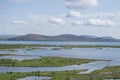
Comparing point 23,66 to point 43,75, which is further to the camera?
point 23,66

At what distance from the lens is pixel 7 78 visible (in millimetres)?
60188

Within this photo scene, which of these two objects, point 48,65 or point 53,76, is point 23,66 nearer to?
point 48,65

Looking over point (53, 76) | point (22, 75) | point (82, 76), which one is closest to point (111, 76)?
point (82, 76)

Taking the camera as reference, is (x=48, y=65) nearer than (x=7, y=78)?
No

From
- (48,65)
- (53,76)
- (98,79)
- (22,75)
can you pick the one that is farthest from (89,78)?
(48,65)

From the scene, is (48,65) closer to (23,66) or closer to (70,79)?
(23,66)

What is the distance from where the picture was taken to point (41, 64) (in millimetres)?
89438

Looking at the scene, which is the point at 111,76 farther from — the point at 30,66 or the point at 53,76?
the point at 30,66

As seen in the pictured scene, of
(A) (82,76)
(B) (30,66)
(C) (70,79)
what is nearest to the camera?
(C) (70,79)

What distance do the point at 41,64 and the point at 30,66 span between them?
4396 millimetres

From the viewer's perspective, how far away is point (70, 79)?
2287 inches

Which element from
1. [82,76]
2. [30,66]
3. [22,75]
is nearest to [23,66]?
[30,66]

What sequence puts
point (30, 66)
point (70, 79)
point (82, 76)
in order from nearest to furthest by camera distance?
point (70, 79)
point (82, 76)
point (30, 66)

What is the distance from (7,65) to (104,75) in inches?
1419
